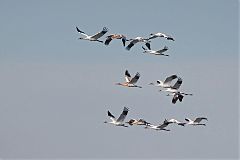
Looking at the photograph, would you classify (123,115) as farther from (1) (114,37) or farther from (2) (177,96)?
(1) (114,37)

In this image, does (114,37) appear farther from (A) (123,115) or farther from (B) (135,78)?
(A) (123,115)

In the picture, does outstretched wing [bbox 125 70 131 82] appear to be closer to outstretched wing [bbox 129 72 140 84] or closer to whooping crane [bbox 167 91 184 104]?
outstretched wing [bbox 129 72 140 84]

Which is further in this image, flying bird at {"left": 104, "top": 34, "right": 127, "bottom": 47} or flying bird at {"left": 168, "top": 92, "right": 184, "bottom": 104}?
flying bird at {"left": 104, "top": 34, "right": 127, "bottom": 47}

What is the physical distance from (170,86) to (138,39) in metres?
4.18

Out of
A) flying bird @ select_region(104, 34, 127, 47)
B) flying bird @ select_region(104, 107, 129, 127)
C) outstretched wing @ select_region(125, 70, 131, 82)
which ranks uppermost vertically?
flying bird @ select_region(104, 34, 127, 47)

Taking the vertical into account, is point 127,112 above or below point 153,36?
below

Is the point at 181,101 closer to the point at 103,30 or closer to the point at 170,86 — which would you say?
the point at 170,86

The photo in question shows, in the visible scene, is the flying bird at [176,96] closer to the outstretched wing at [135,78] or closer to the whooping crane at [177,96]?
the whooping crane at [177,96]

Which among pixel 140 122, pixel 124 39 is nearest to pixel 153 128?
pixel 140 122

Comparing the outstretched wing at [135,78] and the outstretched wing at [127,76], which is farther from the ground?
the outstretched wing at [127,76]

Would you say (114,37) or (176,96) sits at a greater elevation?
(114,37)

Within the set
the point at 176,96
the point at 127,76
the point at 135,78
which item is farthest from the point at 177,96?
the point at 127,76

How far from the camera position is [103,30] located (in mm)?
90750

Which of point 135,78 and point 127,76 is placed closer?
point 135,78
